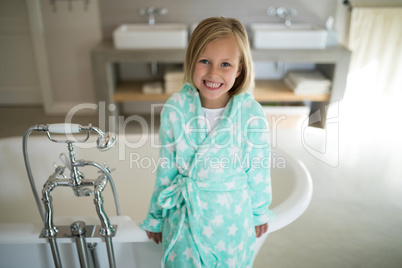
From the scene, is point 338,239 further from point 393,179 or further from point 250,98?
point 250,98

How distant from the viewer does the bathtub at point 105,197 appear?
121cm

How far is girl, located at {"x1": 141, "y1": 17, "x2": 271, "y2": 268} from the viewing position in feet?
3.62

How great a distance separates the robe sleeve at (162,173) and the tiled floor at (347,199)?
774 mm

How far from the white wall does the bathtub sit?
1.82 metres

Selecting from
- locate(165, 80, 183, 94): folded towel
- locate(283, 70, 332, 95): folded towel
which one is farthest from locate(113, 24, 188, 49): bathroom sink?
locate(283, 70, 332, 95): folded towel

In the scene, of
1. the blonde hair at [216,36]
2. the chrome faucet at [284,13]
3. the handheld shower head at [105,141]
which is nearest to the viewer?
the blonde hair at [216,36]

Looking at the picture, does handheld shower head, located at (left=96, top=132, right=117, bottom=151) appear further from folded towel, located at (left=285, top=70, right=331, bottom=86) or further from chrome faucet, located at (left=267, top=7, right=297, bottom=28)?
chrome faucet, located at (left=267, top=7, right=297, bottom=28)

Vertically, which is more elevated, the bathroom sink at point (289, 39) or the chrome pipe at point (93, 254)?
the bathroom sink at point (289, 39)

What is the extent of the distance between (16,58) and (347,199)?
304cm

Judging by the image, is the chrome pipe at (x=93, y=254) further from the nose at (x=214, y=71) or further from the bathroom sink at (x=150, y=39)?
the bathroom sink at (x=150, y=39)

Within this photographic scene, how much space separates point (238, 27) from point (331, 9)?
7.23ft

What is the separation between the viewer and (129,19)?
2938 mm

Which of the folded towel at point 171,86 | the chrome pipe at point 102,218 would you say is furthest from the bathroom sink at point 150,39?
the chrome pipe at point 102,218

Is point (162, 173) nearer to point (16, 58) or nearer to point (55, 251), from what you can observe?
point (55, 251)
